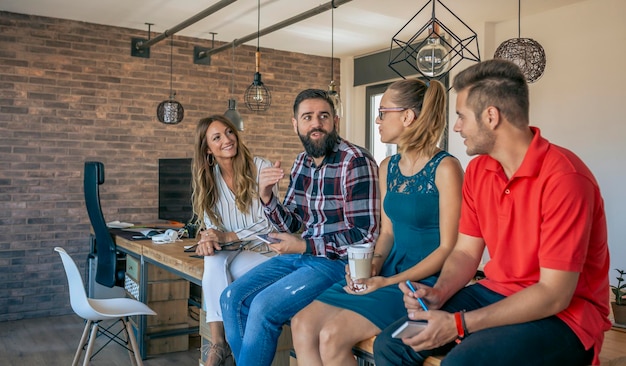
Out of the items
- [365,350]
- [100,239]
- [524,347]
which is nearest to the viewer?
[524,347]

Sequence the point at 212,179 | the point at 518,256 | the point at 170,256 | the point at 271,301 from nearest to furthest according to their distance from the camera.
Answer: the point at 518,256
the point at 271,301
the point at 212,179
the point at 170,256

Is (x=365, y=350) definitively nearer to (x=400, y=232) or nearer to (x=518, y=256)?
(x=400, y=232)

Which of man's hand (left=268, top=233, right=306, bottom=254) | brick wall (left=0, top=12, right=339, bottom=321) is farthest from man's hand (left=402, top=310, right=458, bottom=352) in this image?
brick wall (left=0, top=12, right=339, bottom=321)

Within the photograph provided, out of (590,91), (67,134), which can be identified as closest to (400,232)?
(590,91)

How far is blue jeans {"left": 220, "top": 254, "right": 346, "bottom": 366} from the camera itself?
228cm

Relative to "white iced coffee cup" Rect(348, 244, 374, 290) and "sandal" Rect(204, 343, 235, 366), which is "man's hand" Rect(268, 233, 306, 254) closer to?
"white iced coffee cup" Rect(348, 244, 374, 290)

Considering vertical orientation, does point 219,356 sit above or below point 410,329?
below

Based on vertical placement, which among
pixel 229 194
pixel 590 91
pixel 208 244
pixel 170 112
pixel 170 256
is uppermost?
pixel 590 91

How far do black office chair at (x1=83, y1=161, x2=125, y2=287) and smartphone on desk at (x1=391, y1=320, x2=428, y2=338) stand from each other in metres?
3.21

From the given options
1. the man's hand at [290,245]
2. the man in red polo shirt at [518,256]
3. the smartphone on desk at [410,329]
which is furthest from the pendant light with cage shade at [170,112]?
the smartphone on desk at [410,329]

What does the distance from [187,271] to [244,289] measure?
2.86ft

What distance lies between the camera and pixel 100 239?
456 centimetres

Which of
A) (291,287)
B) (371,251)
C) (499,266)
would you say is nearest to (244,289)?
(291,287)

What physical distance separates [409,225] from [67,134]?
4670mm
